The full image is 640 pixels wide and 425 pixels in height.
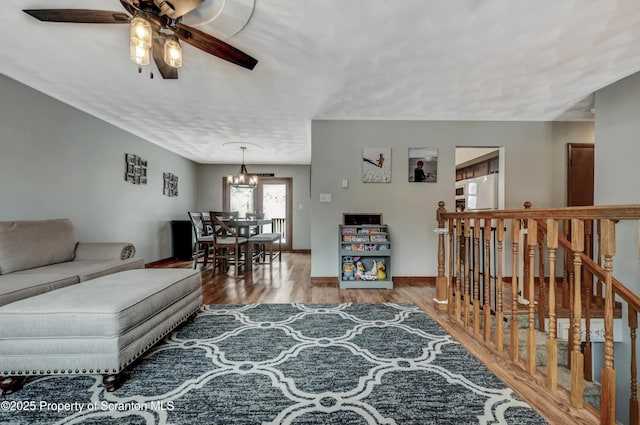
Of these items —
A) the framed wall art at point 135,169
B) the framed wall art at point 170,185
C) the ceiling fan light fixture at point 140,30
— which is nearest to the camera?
the ceiling fan light fixture at point 140,30

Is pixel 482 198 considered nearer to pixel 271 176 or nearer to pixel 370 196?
pixel 370 196

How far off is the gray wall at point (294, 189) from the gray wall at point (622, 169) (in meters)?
5.28

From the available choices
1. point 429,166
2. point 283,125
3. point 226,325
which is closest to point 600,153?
point 429,166

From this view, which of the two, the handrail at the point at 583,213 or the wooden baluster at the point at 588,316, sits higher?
the handrail at the point at 583,213

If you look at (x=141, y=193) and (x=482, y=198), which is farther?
(x=141, y=193)

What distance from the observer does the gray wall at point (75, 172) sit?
2.70 m

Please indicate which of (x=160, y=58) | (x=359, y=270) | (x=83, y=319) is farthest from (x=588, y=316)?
(x=160, y=58)

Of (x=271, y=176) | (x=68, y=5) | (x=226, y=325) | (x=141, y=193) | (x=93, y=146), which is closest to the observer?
(x=68, y=5)

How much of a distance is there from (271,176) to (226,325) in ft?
16.9

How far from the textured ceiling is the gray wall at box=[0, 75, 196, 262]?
24 cm

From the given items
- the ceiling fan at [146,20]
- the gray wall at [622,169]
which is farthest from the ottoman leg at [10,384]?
the gray wall at [622,169]

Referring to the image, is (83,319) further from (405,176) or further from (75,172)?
(405,176)

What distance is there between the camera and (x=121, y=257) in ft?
9.14

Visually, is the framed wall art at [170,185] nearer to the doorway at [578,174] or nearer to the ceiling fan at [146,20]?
the ceiling fan at [146,20]
